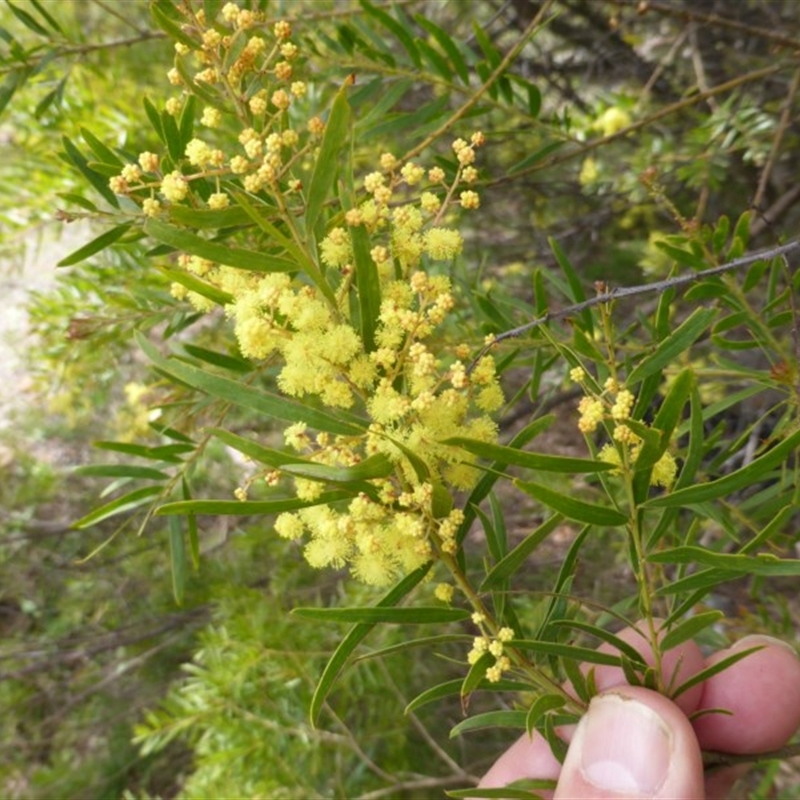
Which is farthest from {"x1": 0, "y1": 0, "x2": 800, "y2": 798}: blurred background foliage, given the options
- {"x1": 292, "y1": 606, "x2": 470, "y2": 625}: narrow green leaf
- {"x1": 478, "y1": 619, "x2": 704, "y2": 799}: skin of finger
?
{"x1": 292, "y1": 606, "x2": 470, "y2": 625}: narrow green leaf

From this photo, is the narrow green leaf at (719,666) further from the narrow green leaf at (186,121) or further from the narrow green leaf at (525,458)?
the narrow green leaf at (186,121)

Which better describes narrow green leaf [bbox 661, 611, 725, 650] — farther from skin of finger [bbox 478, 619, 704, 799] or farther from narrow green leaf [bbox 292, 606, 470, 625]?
skin of finger [bbox 478, 619, 704, 799]

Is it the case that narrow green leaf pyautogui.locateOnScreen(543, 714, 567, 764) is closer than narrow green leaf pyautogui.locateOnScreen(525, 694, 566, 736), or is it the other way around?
narrow green leaf pyautogui.locateOnScreen(525, 694, 566, 736)

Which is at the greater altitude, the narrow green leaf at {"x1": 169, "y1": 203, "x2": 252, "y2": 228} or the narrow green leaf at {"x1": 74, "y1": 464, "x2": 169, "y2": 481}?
the narrow green leaf at {"x1": 169, "y1": 203, "x2": 252, "y2": 228}

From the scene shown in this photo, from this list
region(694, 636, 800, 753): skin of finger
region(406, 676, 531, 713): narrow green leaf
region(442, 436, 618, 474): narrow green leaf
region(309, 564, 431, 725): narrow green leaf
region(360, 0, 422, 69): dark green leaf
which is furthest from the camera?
region(694, 636, 800, 753): skin of finger

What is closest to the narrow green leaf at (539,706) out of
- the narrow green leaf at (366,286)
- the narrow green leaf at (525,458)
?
the narrow green leaf at (525,458)

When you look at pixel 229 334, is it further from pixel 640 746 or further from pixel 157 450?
pixel 640 746

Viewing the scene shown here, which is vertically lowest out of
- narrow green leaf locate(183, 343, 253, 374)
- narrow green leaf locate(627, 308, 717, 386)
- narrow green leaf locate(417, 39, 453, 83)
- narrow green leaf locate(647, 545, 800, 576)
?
narrow green leaf locate(647, 545, 800, 576)

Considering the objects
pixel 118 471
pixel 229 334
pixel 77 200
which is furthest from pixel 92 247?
pixel 229 334
